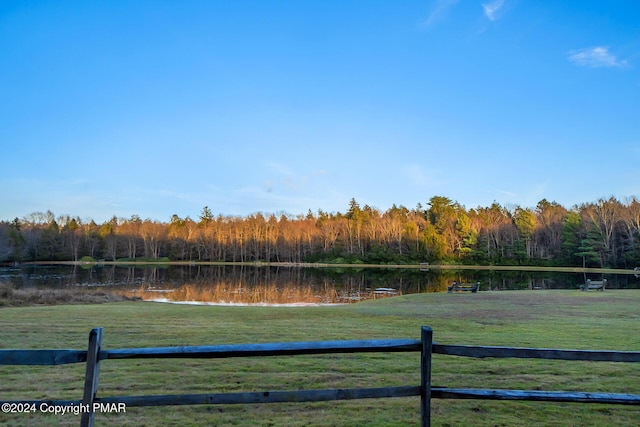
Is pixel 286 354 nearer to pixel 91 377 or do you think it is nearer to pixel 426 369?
pixel 426 369

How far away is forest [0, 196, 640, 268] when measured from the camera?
70.9m

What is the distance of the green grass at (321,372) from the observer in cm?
511

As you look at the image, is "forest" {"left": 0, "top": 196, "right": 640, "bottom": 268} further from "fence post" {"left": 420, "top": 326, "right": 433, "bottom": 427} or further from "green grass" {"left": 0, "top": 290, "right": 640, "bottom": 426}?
"fence post" {"left": 420, "top": 326, "right": 433, "bottom": 427}

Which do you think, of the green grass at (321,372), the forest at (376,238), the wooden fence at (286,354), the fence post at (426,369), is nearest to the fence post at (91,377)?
the wooden fence at (286,354)

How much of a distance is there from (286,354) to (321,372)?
325 cm

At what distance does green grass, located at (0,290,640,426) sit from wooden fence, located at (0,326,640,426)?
139 centimetres

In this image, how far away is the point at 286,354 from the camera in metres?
3.80

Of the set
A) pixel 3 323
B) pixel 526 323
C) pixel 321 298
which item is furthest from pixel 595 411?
pixel 321 298

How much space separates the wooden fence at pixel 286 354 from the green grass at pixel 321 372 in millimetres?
1391

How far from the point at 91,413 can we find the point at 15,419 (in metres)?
2.18

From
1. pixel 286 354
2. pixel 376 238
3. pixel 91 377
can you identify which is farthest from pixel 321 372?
pixel 376 238

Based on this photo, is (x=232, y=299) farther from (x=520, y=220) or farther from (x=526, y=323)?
(x=520, y=220)

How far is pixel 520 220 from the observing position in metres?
81.6

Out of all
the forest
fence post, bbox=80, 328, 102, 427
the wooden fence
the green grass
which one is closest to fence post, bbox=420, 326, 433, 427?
the wooden fence
